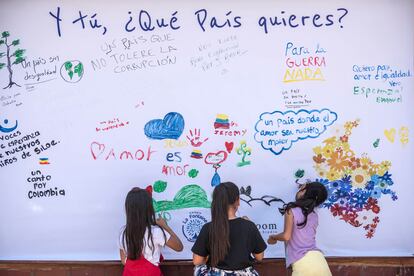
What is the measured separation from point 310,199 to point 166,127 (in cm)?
140

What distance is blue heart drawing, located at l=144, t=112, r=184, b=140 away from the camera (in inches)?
198

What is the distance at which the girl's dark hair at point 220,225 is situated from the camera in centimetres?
406

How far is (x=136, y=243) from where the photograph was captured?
4281 millimetres

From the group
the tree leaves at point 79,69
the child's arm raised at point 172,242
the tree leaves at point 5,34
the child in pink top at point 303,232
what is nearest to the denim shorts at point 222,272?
the child's arm raised at point 172,242

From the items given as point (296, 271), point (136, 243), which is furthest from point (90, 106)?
point (296, 271)

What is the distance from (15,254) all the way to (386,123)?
3503mm

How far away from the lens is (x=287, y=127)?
5027mm

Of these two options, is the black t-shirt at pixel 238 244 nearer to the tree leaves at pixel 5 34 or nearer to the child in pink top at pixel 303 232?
the child in pink top at pixel 303 232

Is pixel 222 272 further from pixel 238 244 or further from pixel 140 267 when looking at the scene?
pixel 140 267

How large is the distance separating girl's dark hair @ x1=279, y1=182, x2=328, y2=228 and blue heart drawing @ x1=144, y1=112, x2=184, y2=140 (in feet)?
3.88

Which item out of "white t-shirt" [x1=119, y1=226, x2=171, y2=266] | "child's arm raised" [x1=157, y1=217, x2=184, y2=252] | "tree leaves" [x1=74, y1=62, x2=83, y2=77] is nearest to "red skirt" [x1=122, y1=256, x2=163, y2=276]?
"white t-shirt" [x1=119, y1=226, x2=171, y2=266]

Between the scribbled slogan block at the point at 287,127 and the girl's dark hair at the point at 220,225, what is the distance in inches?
39.4

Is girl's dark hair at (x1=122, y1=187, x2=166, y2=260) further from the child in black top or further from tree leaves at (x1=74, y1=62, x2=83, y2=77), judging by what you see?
tree leaves at (x1=74, y1=62, x2=83, y2=77)

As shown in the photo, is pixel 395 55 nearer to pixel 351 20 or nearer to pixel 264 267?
pixel 351 20
